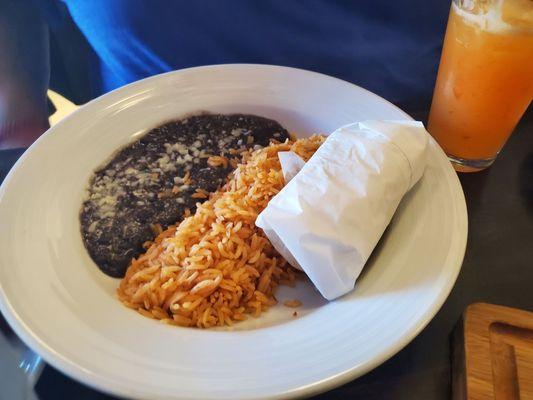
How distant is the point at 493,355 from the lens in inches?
29.1

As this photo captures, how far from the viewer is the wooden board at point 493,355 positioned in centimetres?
70

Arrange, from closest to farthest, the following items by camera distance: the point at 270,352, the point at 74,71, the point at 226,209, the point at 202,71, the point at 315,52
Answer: the point at 270,352 < the point at 226,209 < the point at 202,71 < the point at 315,52 < the point at 74,71

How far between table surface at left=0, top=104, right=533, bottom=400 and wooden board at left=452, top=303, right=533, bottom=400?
0.05m

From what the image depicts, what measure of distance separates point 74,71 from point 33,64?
19 cm

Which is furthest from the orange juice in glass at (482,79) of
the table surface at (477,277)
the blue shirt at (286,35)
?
the blue shirt at (286,35)

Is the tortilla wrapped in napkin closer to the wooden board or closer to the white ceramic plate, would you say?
the white ceramic plate

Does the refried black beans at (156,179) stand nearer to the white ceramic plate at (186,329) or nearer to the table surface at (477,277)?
the white ceramic plate at (186,329)

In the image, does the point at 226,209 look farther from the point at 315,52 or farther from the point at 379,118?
the point at 315,52

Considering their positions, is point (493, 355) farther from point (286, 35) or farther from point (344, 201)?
point (286, 35)

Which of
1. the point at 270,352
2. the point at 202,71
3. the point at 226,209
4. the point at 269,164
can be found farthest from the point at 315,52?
the point at 270,352

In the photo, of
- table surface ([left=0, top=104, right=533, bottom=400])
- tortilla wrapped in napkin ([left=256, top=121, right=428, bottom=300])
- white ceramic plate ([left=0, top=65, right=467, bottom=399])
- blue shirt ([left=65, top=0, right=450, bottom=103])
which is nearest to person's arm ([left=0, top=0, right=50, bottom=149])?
blue shirt ([left=65, top=0, right=450, bottom=103])

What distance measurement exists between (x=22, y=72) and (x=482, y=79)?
1308mm

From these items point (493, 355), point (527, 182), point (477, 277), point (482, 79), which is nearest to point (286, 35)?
point (482, 79)

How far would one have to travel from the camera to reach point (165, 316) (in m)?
0.83
